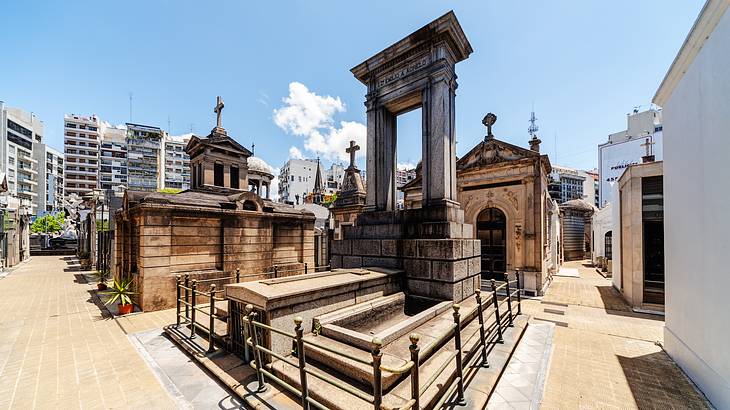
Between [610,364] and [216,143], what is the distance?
16478 mm

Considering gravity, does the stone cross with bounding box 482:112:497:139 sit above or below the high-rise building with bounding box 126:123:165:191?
below

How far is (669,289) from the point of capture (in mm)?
5805

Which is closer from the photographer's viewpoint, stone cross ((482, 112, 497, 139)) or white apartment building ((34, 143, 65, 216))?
stone cross ((482, 112, 497, 139))

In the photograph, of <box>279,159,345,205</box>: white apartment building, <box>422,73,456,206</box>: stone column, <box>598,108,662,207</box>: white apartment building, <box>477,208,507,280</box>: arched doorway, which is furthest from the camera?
<box>279,159,345,205</box>: white apartment building

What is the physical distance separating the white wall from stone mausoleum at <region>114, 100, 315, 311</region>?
11.7 metres

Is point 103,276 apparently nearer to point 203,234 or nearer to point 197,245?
point 197,245

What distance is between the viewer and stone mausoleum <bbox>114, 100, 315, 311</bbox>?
859 cm

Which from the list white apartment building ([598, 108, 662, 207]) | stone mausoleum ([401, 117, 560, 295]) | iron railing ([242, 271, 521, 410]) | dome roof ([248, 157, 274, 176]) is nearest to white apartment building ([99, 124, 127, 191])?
dome roof ([248, 157, 274, 176])

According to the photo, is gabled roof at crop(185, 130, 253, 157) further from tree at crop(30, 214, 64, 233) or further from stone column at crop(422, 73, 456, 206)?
tree at crop(30, 214, 64, 233)

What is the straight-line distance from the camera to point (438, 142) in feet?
22.6

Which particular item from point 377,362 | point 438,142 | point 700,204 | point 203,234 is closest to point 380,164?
point 438,142

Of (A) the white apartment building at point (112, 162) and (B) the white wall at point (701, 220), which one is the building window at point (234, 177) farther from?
(A) the white apartment building at point (112, 162)

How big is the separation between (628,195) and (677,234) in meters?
5.26

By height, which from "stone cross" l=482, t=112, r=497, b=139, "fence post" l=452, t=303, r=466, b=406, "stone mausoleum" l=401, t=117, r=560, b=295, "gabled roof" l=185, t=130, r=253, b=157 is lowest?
"fence post" l=452, t=303, r=466, b=406
